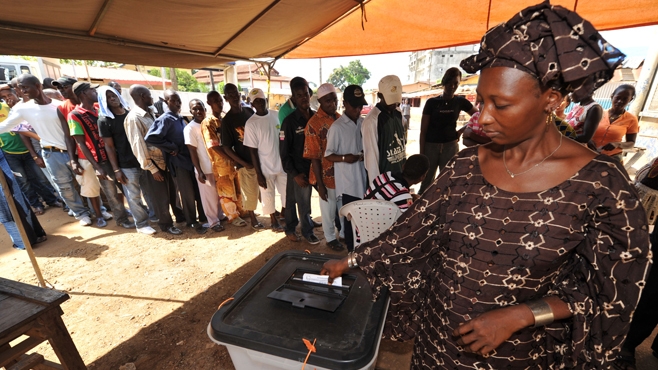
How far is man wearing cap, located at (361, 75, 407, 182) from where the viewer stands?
2.79 m

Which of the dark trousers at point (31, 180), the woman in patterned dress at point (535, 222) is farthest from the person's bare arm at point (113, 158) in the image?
the woman in patterned dress at point (535, 222)

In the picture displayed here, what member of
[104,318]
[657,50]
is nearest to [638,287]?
[104,318]

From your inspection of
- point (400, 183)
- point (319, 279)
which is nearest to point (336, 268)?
Result: point (319, 279)

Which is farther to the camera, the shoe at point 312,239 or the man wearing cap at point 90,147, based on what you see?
the shoe at point 312,239

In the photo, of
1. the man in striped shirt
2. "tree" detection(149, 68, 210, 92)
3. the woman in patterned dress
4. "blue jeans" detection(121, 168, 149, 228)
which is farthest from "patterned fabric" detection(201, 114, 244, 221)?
"tree" detection(149, 68, 210, 92)

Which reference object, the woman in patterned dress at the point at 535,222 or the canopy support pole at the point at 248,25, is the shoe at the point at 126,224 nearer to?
the canopy support pole at the point at 248,25

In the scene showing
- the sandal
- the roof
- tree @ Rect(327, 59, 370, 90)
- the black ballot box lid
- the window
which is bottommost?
the sandal

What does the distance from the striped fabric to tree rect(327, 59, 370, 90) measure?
200 ft

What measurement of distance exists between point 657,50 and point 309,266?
9.64m

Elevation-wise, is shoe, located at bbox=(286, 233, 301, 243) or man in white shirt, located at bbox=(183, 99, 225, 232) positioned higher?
man in white shirt, located at bbox=(183, 99, 225, 232)

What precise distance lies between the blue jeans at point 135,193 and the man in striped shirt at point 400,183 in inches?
144

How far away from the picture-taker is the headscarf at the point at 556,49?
2.39 feet

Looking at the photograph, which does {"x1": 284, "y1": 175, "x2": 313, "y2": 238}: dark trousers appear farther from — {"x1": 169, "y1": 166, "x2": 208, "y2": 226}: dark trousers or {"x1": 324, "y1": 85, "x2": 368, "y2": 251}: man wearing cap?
{"x1": 169, "y1": 166, "x2": 208, "y2": 226}: dark trousers

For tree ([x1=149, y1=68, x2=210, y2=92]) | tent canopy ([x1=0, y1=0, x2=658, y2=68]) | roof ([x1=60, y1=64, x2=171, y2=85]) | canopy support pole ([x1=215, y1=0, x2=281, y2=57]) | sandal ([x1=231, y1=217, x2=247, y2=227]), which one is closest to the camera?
tent canopy ([x1=0, y1=0, x2=658, y2=68])
